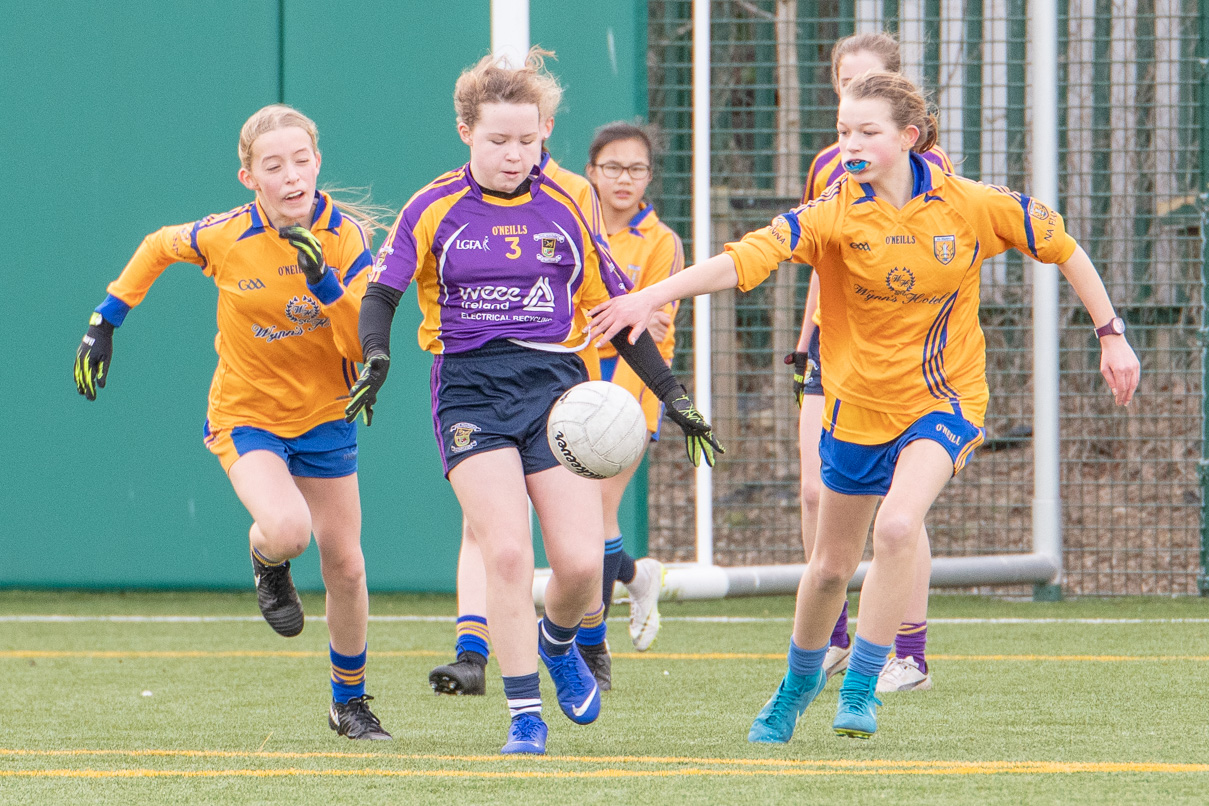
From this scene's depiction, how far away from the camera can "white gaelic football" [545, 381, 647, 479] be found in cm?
381

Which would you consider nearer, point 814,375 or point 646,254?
point 814,375

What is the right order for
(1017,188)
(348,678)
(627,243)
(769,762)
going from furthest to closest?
(1017,188) → (627,243) → (348,678) → (769,762)

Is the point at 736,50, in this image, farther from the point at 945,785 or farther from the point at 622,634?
the point at 945,785

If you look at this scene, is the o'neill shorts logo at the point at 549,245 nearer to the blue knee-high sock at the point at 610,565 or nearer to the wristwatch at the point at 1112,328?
the wristwatch at the point at 1112,328

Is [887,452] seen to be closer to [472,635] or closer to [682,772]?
[682,772]


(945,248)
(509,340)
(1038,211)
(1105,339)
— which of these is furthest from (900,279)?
(509,340)

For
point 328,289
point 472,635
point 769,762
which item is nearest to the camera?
point 769,762

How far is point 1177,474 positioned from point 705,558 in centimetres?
290

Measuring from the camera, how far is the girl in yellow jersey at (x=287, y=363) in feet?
14.7

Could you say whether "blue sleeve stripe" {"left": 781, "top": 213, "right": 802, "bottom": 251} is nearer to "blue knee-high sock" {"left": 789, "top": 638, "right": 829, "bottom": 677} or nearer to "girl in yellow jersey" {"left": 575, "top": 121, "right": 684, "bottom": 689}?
"blue knee-high sock" {"left": 789, "top": 638, "right": 829, "bottom": 677}

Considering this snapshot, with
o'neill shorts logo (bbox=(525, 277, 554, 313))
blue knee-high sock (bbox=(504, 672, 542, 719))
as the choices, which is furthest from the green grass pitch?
o'neill shorts logo (bbox=(525, 277, 554, 313))

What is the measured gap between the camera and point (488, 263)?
3.99m

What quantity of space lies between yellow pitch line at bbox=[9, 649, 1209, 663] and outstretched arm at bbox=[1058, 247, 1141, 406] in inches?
82.2

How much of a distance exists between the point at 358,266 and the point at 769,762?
185 cm
